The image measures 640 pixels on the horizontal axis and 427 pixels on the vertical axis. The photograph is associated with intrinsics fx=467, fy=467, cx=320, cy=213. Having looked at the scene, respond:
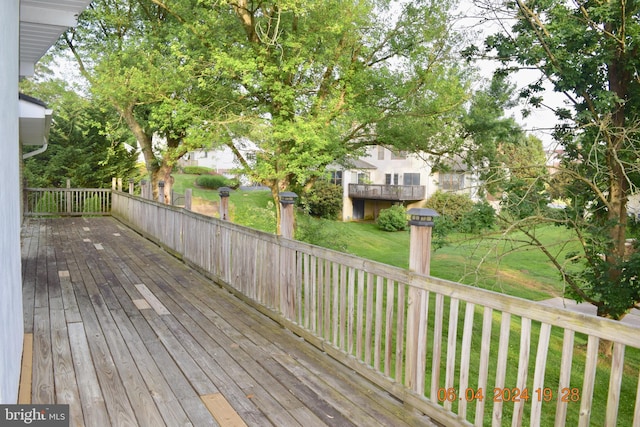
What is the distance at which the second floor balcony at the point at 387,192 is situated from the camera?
26.8 meters

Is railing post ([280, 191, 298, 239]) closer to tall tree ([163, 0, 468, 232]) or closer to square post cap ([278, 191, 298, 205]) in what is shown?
square post cap ([278, 191, 298, 205])

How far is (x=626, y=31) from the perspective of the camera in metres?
6.18

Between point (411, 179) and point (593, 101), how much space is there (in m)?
21.6

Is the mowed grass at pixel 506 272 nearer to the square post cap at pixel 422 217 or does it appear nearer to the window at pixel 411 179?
the square post cap at pixel 422 217

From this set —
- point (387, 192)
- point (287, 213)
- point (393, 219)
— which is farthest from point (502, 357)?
point (387, 192)

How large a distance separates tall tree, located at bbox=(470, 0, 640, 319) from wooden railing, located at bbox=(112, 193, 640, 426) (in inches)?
71.4

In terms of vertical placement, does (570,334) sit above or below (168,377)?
above

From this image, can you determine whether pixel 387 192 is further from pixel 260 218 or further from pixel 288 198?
pixel 288 198

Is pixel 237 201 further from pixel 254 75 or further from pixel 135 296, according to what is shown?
pixel 135 296

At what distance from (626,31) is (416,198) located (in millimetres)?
21311

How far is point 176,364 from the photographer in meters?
3.47

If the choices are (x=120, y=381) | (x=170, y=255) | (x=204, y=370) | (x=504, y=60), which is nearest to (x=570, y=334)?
(x=204, y=370)

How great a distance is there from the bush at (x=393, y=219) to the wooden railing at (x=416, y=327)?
16.0 metres

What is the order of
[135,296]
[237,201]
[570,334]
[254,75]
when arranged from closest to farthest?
[570,334], [135,296], [254,75], [237,201]
